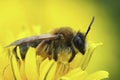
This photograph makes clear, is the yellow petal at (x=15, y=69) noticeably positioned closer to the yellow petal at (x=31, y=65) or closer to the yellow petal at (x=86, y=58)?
the yellow petal at (x=31, y=65)

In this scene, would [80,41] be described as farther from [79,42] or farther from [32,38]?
[32,38]

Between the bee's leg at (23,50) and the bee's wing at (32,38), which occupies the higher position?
the bee's wing at (32,38)

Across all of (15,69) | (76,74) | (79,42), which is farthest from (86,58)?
(15,69)

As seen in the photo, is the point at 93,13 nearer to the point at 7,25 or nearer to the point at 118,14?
the point at 118,14

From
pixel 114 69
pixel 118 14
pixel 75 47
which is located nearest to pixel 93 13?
pixel 118 14

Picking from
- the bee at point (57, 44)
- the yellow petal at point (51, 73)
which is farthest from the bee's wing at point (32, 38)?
A: the yellow petal at point (51, 73)
